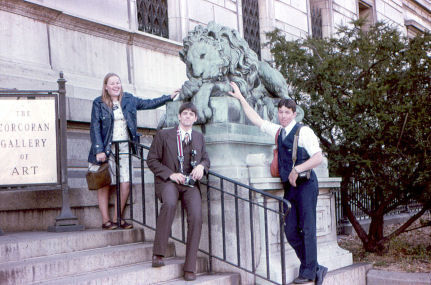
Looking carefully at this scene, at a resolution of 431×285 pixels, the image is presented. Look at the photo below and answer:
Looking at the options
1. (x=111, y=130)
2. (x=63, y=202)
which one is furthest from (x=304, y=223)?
(x=63, y=202)

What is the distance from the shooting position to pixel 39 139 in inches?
239

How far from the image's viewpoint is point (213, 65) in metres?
6.34

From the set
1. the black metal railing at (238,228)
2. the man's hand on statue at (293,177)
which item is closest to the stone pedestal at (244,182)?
the black metal railing at (238,228)

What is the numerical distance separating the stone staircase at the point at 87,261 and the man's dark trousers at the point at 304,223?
0.69m

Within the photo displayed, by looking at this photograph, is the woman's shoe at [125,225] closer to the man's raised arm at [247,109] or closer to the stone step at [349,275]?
the man's raised arm at [247,109]

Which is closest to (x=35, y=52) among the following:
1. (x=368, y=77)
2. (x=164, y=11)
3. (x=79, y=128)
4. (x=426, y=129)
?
(x=79, y=128)

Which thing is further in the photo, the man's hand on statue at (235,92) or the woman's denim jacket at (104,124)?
the man's hand on statue at (235,92)

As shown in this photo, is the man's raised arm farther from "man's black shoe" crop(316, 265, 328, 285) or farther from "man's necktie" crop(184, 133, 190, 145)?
"man's black shoe" crop(316, 265, 328, 285)

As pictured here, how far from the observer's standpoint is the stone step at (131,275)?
4820 millimetres

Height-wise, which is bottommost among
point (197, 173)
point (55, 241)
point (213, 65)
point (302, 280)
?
point (302, 280)

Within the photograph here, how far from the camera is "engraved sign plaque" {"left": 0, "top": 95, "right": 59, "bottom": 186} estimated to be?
19.4ft

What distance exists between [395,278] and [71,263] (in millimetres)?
3703

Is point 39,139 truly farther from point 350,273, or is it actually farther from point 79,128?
point 350,273

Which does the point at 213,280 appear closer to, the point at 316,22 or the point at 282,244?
the point at 282,244
